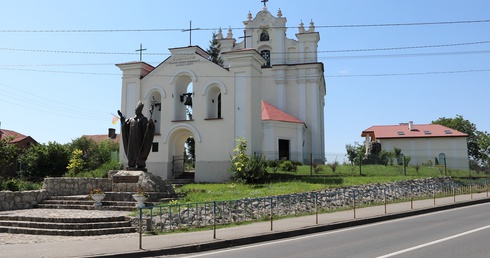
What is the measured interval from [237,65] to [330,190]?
11010mm

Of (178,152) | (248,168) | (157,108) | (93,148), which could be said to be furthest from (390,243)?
(93,148)

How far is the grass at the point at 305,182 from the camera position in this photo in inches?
705

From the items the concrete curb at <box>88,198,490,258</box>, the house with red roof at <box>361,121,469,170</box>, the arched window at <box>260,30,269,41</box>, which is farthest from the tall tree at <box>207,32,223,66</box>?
the concrete curb at <box>88,198,490,258</box>

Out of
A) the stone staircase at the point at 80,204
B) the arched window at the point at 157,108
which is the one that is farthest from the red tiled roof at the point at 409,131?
the stone staircase at the point at 80,204

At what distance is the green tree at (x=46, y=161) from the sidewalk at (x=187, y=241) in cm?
2250

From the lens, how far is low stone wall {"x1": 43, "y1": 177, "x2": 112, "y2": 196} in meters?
18.3

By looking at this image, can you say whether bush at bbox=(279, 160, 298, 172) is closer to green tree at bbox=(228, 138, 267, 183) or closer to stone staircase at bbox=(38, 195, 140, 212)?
green tree at bbox=(228, 138, 267, 183)

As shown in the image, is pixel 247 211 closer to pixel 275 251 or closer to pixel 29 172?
pixel 275 251

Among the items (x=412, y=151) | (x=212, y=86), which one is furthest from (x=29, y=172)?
(x=412, y=151)

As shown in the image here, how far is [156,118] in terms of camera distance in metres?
29.6

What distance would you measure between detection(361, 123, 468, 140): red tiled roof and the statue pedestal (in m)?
37.7

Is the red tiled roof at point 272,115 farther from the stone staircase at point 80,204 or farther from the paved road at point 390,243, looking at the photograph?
the paved road at point 390,243

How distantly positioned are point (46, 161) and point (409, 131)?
4096 cm

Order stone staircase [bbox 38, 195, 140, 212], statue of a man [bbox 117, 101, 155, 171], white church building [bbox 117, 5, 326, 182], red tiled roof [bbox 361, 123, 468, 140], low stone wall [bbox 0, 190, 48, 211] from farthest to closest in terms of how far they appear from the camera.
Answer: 1. red tiled roof [bbox 361, 123, 468, 140]
2. white church building [bbox 117, 5, 326, 182]
3. statue of a man [bbox 117, 101, 155, 171]
4. low stone wall [bbox 0, 190, 48, 211]
5. stone staircase [bbox 38, 195, 140, 212]
